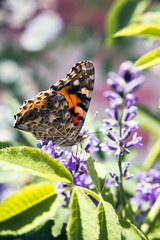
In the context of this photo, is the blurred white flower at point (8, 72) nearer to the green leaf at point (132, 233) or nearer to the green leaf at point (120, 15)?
the green leaf at point (120, 15)

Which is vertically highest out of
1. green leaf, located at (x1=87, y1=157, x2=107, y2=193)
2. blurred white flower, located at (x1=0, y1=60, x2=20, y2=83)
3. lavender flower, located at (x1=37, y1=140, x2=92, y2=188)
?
blurred white flower, located at (x1=0, y1=60, x2=20, y2=83)

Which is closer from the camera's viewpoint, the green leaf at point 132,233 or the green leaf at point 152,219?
the green leaf at point 132,233

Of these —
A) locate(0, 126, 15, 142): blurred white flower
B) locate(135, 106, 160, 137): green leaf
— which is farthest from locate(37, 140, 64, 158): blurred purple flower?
locate(0, 126, 15, 142): blurred white flower

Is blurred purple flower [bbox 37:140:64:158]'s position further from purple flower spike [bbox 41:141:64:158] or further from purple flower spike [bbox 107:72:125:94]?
purple flower spike [bbox 107:72:125:94]

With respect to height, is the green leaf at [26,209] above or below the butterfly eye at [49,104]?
below

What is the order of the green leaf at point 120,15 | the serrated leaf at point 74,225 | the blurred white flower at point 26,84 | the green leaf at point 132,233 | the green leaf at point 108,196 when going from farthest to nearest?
the blurred white flower at point 26,84 < the green leaf at point 120,15 < the green leaf at point 108,196 < the green leaf at point 132,233 < the serrated leaf at point 74,225

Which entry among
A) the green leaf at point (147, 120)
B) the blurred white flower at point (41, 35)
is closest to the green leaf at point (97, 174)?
the green leaf at point (147, 120)

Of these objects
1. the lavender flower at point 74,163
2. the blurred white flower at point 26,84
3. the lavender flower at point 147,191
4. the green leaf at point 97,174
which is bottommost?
the lavender flower at point 147,191
